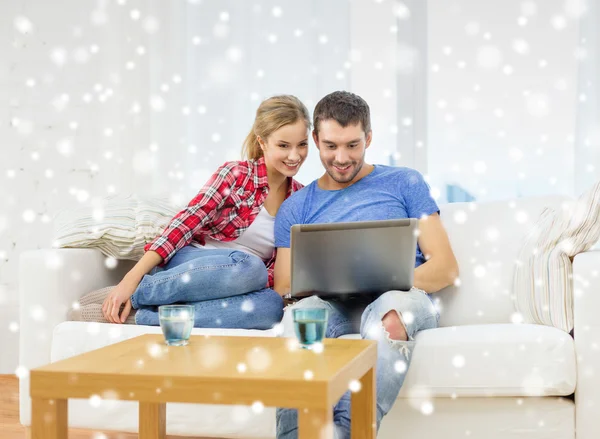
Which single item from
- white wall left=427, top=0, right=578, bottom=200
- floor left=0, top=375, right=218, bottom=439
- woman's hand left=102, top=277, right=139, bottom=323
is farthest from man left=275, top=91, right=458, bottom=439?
white wall left=427, top=0, right=578, bottom=200

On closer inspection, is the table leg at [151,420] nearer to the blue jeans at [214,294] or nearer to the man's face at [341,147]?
the blue jeans at [214,294]

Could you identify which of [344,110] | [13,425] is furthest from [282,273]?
[13,425]

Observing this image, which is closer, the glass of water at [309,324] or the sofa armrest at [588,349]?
the glass of water at [309,324]

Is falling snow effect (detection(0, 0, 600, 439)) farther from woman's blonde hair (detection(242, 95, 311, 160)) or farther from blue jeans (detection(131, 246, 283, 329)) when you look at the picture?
blue jeans (detection(131, 246, 283, 329))

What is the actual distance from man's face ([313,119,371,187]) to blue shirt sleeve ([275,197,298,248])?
0.17 meters

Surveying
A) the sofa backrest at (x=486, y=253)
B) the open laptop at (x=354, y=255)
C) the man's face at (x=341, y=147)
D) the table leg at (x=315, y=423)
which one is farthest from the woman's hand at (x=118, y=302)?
the table leg at (x=315, y=423)

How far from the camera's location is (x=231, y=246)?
7.41 feet

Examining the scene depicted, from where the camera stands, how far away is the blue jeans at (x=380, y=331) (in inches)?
62.3

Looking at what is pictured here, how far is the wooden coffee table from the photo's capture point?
3.53 ft

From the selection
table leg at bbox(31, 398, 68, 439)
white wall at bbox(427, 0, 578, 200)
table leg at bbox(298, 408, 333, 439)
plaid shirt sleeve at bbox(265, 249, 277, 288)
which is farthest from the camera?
white wall at bbox(427, 0, 578, 200)

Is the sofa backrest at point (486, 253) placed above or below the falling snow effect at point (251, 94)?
below

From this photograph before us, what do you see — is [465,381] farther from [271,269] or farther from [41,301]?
[41,301]

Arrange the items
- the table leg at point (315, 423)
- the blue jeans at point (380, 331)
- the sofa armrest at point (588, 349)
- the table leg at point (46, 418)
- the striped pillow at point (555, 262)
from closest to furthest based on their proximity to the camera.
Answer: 1. the table leg at point (315, 423)
2. the table leg at point (46, 418)
3. the blue jeans at point (380, 331)
4. the sofa armrest at point (588, 349)
5. the striped pillow at point (555, 262)

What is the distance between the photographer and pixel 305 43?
3189 millimetres
